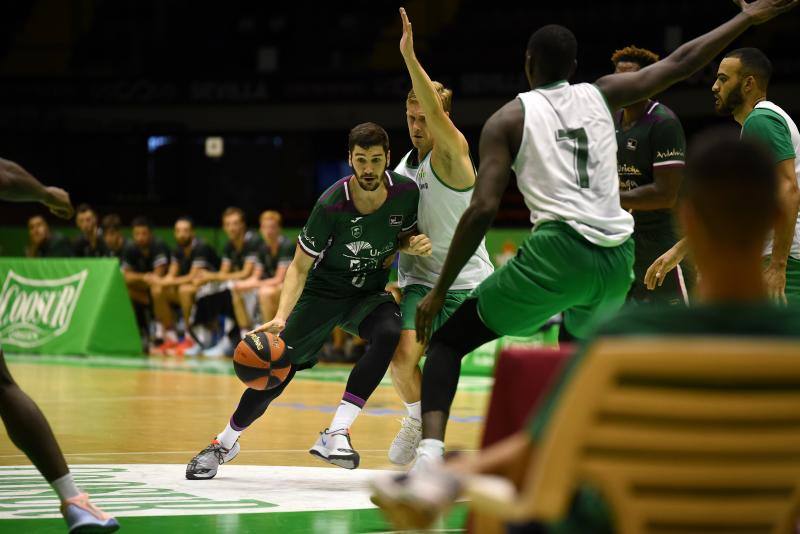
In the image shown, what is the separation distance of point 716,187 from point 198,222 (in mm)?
20941

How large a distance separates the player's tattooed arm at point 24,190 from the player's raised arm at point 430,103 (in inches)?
66.5

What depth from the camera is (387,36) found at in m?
25.0

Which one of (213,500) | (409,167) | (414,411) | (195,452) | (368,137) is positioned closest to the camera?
(213,500)

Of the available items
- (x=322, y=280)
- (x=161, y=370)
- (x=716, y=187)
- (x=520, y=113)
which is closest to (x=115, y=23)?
(x=161, y=370)

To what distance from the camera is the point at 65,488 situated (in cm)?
466

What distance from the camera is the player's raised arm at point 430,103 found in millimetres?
5688

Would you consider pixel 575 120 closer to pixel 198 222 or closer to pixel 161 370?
pixel 161 370

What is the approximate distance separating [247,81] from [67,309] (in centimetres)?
902

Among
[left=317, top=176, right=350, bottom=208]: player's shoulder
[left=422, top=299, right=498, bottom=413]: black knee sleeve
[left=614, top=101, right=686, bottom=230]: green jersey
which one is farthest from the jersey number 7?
[left=614, top=101, right=686, bottom=230]: green jersey

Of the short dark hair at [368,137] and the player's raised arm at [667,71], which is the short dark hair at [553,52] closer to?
the player's raised arm at [667,71]

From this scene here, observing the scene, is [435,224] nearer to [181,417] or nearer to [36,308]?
[181,417]

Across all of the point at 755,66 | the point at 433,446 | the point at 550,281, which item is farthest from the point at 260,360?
the point at 755,66

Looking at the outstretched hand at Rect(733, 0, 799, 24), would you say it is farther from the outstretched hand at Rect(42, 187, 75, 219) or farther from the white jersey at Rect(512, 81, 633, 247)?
the outstretched hand at Rect(42, 187, 75, 219)

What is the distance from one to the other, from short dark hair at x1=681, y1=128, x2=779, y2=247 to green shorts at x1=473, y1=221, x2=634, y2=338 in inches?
88.1
